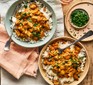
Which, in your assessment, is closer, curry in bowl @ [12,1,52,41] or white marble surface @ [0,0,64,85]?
curry in bowl @ [12,1,52,41]

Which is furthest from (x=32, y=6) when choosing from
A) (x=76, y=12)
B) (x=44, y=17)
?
(x=76, y=12)

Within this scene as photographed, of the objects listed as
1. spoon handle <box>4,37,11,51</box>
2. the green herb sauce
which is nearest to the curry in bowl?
spoon handle <box>4,37,11,51</box>

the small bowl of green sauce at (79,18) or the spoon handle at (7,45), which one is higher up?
the small bowl of green sauce at (79,18)

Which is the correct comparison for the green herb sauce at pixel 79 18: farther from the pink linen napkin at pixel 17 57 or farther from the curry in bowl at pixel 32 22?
the pink linen napkin at pixel 17 57

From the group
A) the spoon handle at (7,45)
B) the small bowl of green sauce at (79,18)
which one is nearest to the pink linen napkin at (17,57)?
the spoon handle at (7,45)

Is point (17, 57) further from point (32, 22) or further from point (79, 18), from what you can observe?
point (79, 18)

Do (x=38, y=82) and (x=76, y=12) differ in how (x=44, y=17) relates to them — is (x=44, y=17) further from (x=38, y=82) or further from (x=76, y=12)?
(x=38, y=82)

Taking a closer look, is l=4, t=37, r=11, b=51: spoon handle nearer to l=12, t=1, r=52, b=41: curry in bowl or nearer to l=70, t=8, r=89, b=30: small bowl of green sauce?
l=12, t=1, r=52, b=41: curry in bowl
